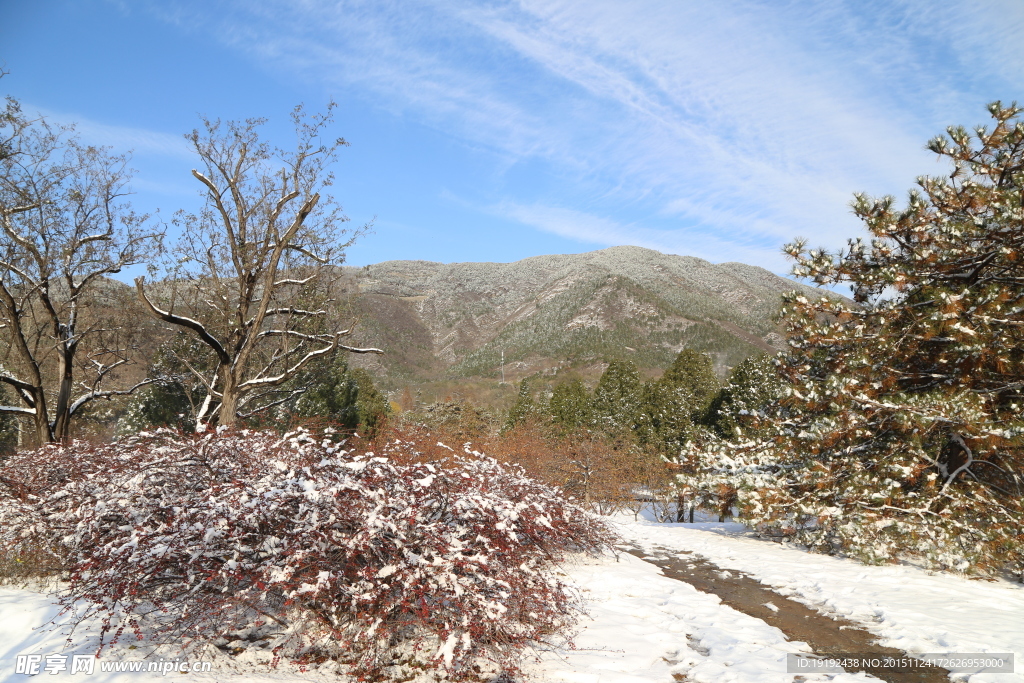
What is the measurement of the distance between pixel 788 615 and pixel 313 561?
556 cm

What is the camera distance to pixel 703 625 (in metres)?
5.79

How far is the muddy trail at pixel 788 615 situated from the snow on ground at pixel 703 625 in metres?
0.20

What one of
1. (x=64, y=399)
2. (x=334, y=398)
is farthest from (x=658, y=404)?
(x=64, y=399)

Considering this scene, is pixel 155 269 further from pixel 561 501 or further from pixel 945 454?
pixel 945 454

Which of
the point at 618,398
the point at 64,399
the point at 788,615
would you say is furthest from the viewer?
the point at 618,398

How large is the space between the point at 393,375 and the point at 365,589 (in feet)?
397

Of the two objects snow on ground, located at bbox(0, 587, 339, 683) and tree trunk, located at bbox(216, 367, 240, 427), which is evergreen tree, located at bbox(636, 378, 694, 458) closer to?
tree trunk, located at bbox(216, 367, 240, 427)

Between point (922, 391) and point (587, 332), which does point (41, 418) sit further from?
point (587, 332)

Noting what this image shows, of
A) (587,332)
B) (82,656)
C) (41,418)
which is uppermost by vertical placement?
(587,332)

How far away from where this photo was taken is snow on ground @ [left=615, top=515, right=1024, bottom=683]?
5293 millimetres

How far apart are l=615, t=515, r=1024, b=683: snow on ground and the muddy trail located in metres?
0.20

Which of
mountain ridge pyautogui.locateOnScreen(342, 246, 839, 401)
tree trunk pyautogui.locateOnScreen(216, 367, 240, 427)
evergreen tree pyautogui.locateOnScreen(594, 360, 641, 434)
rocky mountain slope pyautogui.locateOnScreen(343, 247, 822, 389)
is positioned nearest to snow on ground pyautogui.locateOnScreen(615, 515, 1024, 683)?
tree trunk pyautogui.locateOnScreen(216, 367, 240, 427)

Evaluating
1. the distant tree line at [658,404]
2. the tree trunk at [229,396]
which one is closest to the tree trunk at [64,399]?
the tree trunk at [229,396]

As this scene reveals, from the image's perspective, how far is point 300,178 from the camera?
35.5 feet
